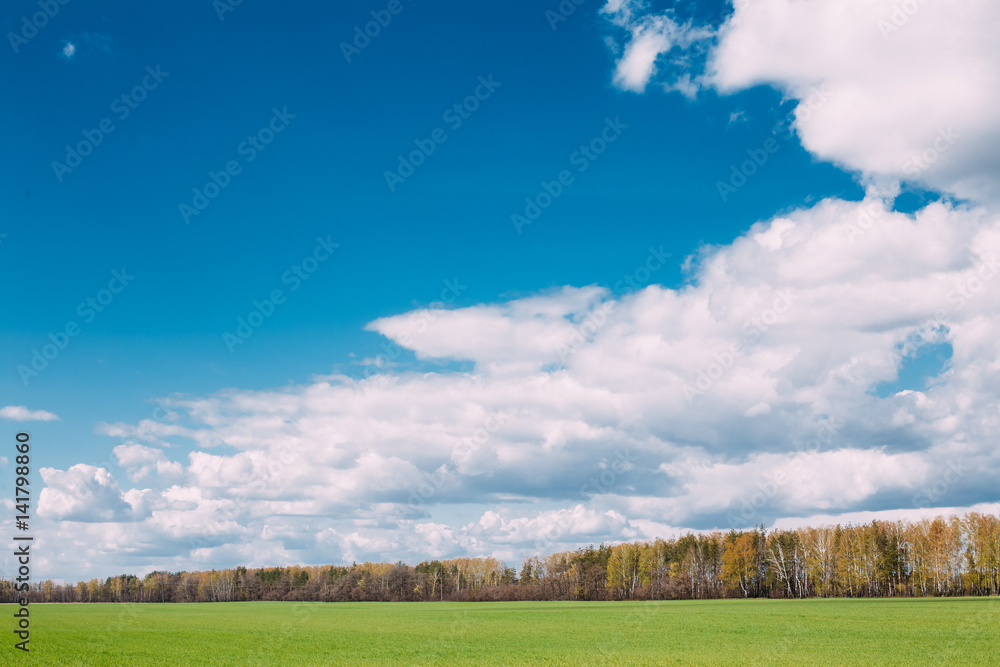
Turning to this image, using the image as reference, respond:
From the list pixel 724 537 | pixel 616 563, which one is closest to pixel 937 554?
pixel 724 537

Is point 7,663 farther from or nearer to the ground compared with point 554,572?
farther from the ground

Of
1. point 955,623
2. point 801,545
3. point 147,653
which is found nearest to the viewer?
point 147,653

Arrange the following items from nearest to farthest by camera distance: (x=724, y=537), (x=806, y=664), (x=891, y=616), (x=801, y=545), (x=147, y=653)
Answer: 1. (x=806, y=664)
2. (x=147, y=653)
3. (x=891, y=616)
4. (x=801, y=545)
5. (x=724, y=537)

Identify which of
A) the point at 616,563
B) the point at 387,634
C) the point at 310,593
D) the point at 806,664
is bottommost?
the point at 310,593

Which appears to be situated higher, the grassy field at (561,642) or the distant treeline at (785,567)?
the grassy field at (561,642)

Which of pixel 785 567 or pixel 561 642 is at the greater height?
pixel 561 642

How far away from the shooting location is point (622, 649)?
44.4 metres

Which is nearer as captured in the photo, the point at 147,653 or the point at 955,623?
the point at 147,653

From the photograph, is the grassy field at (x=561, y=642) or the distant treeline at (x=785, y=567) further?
the distant treeline at (x=785, y=567)

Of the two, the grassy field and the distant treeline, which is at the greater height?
the grassy field

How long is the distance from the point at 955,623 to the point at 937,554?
89371 millimetres

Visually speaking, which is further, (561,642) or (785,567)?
(785,567)

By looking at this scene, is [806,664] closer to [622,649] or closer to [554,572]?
[622,649]

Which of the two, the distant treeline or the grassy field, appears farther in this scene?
the distant treeline
